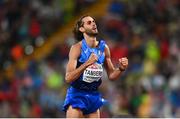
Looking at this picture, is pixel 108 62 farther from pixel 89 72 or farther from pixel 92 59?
pixel 92 59

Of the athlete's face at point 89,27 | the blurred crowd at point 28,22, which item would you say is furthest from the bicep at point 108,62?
the blurred crowd at point 28,22

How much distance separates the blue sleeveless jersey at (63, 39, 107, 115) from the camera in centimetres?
917

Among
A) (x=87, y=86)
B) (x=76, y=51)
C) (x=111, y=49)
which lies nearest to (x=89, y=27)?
(x=76, y=51)

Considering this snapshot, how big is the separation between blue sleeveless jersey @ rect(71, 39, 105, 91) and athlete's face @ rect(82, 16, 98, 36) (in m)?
0.13

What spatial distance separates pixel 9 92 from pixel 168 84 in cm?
315

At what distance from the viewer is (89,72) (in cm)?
912

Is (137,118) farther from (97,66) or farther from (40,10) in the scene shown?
(40,10)

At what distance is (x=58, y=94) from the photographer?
48.8 feet

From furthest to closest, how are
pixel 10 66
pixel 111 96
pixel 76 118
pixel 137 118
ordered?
1. pixel 10 66
2. pixel 111 96
3. pixel 137 118
4. pixel 76 118

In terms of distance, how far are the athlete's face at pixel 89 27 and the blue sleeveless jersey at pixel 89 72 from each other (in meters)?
0.13

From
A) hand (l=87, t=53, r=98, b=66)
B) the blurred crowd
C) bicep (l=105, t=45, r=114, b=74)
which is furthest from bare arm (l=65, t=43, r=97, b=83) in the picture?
the blurred crowd

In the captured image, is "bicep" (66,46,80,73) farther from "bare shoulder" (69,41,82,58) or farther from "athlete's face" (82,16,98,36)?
"athlete's face" (82,16,98,36)

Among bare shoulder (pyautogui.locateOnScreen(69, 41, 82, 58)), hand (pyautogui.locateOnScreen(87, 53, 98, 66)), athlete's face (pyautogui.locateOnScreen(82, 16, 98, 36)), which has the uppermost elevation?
athlete's face (pyautogui.locateOnScreen(82, 16, 98, 36))

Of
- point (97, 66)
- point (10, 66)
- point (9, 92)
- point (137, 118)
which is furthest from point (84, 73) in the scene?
point (10, 66)
